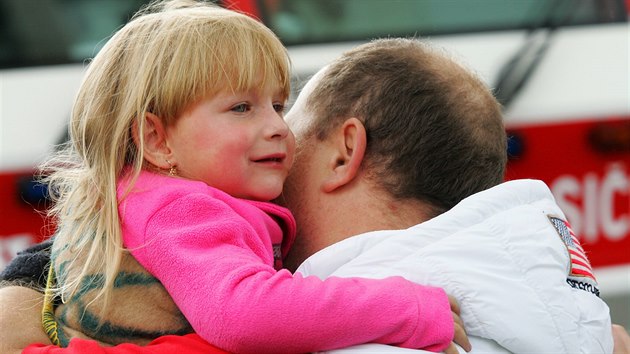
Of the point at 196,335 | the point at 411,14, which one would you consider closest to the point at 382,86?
the point at 196,335

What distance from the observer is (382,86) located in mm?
2275

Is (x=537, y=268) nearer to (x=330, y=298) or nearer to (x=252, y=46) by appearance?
(x=330, y=298)

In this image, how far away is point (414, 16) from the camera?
188 inches

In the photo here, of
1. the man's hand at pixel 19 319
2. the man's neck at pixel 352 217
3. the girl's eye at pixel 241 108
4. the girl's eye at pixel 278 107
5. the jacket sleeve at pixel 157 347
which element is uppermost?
the girl's eye at pixel 241 108

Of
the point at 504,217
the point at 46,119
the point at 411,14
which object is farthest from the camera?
the point at 411,14

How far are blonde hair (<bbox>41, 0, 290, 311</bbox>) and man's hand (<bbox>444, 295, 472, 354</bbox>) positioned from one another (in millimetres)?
532

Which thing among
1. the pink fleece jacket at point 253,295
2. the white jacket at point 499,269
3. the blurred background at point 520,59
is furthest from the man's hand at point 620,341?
the blurred background at point 520,59

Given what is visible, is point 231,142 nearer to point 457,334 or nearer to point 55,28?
point 457,334

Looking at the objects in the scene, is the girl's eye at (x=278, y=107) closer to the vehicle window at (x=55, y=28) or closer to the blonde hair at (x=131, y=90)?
the blonde hair at (x=131, y=90)

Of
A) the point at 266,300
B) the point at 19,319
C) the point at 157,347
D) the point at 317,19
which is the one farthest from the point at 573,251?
the point at 317,19

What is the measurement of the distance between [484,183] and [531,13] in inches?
109

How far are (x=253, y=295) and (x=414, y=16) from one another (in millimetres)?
3077

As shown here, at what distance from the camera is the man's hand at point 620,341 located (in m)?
2.30

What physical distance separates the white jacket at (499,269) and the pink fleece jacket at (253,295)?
0.05m
